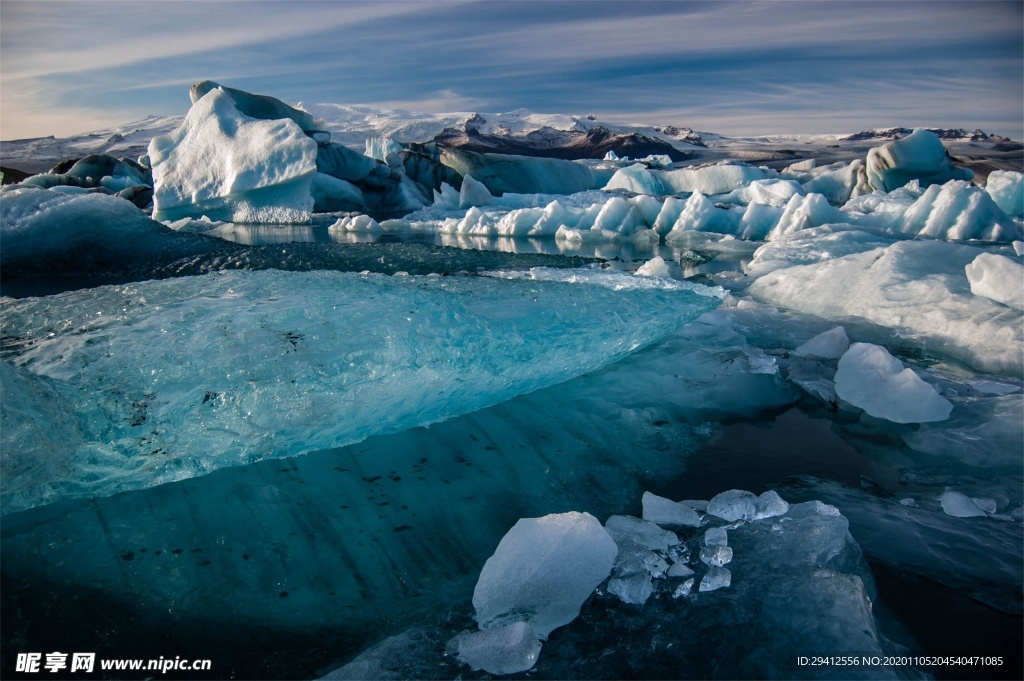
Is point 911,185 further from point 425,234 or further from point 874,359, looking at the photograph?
point 874,359

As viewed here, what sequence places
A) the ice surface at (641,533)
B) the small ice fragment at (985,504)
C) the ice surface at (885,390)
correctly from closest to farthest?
1. the ice surface at (641,533)
2. the small ice fragment at (985,504)
3. the ice surface at (885,390)

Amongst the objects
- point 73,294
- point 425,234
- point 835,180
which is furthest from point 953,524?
point 835,180

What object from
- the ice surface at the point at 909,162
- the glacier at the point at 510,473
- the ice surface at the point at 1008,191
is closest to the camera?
the glacier at the point at 510,473

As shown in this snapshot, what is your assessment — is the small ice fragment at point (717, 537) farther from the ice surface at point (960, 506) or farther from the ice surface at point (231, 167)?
the ice surface at point (231, 167)

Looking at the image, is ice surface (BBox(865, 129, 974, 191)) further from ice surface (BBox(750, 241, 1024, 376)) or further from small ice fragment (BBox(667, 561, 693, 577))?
small ice fragment (BBox(667, 561, 693, 577))

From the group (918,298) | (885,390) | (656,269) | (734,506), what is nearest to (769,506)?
(734,506)

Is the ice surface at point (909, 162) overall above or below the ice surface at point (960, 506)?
above

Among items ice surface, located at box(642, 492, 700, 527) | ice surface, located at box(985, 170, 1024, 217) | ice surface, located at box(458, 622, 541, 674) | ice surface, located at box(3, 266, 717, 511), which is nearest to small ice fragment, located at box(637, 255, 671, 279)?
ice surface, located at box(3, 266, 717, 511)

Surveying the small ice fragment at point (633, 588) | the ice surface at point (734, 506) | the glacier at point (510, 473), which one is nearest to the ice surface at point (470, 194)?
the glacier at point (510, 473)
